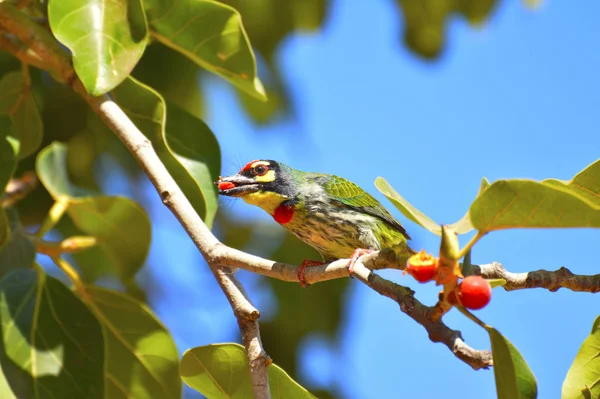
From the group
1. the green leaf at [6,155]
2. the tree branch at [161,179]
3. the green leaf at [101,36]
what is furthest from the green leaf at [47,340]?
the green leaf at [101,36]

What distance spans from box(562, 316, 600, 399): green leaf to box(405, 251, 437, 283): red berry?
645 mm

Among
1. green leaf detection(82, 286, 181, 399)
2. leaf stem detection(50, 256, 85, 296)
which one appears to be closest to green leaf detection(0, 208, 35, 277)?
leaf stem detection(50, 256, 85, 296)

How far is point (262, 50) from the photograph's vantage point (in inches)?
179

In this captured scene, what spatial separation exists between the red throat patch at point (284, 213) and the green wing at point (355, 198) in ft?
0.83

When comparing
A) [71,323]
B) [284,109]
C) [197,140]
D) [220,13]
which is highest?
[284,109]

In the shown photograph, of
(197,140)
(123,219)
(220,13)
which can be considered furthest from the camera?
(123,219)

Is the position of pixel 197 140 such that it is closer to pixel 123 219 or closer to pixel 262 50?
pixel 123 219

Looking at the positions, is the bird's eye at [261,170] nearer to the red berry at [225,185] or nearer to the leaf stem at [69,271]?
the red berry at [225,185]

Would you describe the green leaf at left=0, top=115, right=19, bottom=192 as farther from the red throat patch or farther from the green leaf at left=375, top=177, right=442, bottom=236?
the green leaf at left=375, top=177, right=442, bottom=236

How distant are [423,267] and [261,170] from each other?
6.85 feet

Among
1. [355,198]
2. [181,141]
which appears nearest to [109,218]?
[181,141]

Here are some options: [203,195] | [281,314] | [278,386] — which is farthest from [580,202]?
[281,314]

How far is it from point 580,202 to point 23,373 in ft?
6.27

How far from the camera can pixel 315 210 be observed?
347cm
